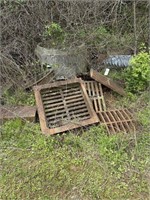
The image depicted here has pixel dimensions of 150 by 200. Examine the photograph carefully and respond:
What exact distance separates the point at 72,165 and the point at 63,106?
0.86m

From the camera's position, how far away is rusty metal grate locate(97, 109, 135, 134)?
3017 millimetres

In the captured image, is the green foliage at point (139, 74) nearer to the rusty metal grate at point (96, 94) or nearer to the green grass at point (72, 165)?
the rusty metal grate at point (96, 94)

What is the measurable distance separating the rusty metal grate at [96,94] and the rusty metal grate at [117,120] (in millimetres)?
134

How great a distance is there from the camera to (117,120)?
3.14 meters

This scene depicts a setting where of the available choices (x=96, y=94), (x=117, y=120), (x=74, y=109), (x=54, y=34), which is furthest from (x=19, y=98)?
(x=117, y=120)

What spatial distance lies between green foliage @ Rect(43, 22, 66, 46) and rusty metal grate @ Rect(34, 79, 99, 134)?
0.82 m

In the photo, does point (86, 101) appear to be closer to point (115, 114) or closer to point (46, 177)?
point (115, 114)

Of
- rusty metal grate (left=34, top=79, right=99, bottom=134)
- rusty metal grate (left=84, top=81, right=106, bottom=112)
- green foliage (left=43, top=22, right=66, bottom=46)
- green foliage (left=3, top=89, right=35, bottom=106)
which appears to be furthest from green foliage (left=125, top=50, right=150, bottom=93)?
green foliage (left=3, top=89, right=35, bottom=106)

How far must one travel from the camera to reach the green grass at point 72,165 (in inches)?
91.9

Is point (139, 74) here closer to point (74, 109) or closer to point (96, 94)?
point (96, 94)

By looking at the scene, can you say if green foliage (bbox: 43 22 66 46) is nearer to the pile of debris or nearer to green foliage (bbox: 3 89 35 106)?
the pile of debris

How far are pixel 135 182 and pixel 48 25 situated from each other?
2555 mm

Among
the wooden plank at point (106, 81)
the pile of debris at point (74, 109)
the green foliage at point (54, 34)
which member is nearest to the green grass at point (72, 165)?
the pile of debris at point (74, 109)

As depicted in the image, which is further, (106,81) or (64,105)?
(106,81)
